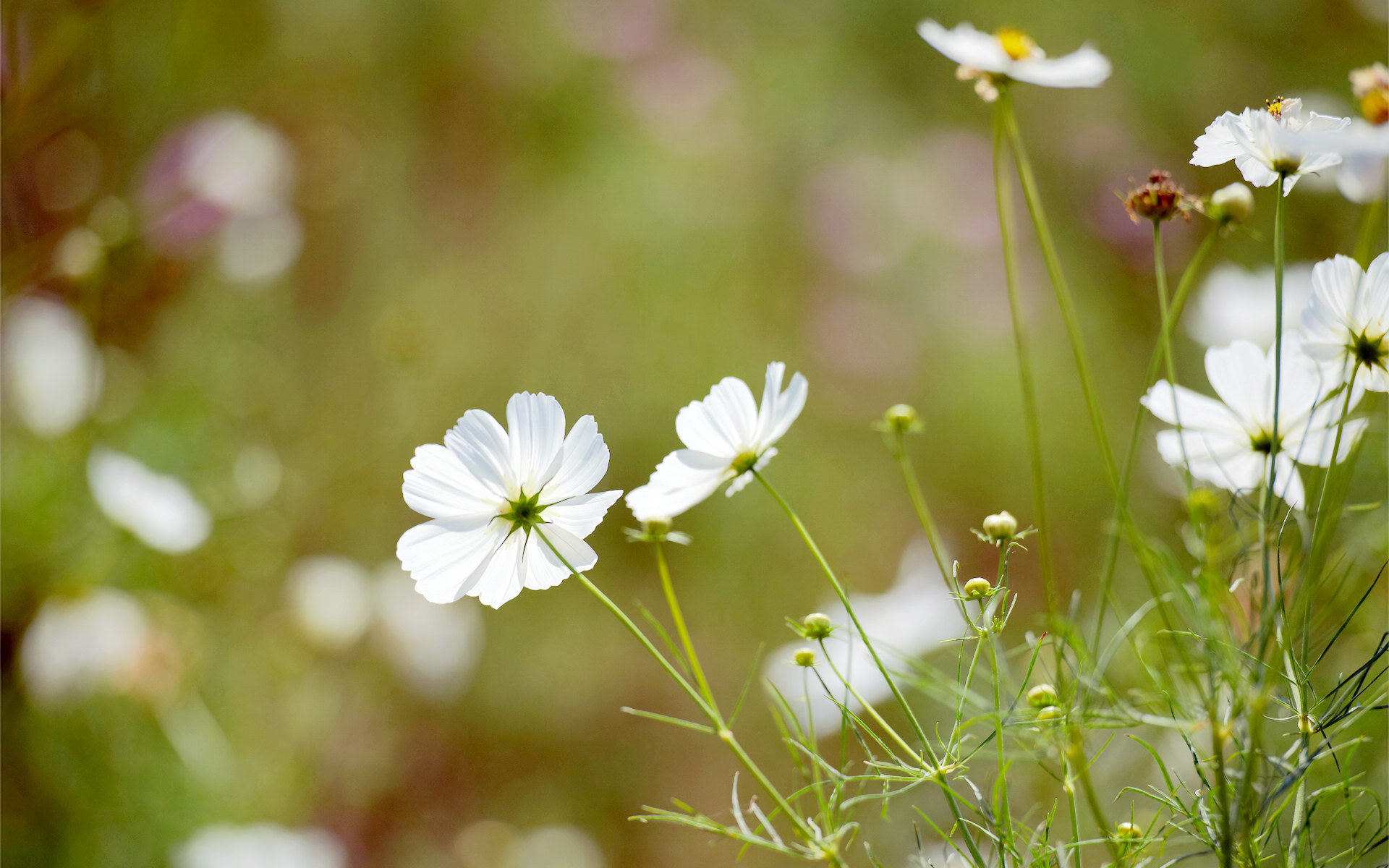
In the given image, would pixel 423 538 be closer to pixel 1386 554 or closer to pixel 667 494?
pixel 667 494

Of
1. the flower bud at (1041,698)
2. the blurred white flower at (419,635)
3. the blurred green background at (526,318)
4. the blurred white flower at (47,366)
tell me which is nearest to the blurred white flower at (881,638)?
the flower bud at (1041,698)

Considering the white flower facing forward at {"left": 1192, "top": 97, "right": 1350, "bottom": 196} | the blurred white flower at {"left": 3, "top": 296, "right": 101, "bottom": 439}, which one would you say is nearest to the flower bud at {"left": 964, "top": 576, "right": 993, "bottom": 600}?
the white flower facing forward at {"left": 1192, "top": 97, "right": 1350, "bottom": 196}

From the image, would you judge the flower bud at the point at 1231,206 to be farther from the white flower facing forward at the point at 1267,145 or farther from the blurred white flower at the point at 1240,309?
the blurred white flower at the point at 1240,309

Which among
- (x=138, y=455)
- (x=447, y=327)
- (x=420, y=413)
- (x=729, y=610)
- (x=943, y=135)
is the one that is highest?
(x=943, y=135)

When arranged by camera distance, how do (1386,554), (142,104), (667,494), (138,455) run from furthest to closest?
(142,104)
(138,455)
(1386,554)
(667,494)

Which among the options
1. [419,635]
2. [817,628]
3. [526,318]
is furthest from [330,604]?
[817,628]

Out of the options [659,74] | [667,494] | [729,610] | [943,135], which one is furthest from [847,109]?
[667,494]
